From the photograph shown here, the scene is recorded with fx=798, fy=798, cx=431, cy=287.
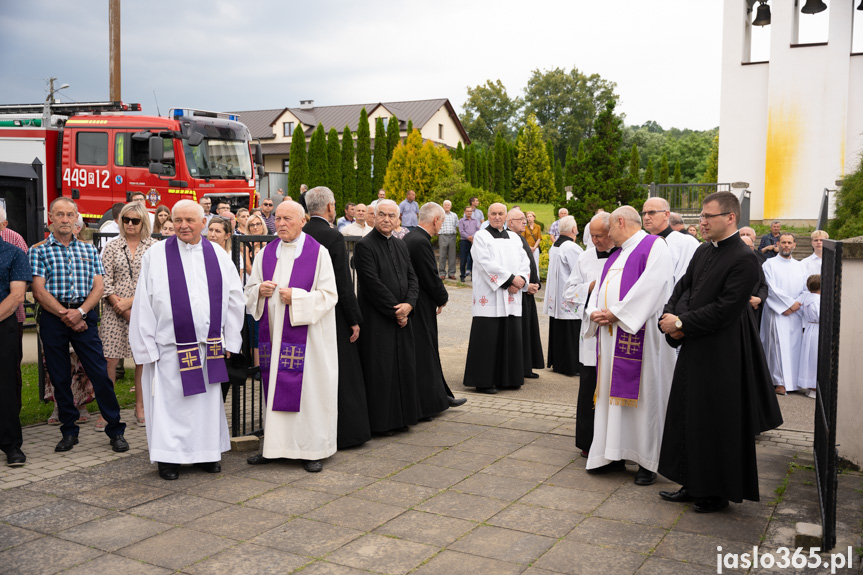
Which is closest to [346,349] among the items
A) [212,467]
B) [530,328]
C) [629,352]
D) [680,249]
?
[212,467]

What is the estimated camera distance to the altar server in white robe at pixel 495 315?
9.10 m

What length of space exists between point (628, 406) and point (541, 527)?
1481mm

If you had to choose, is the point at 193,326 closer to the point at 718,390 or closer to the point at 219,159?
the point at 718,390

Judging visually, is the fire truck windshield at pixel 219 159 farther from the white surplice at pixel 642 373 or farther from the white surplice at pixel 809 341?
the white surplice at pixel 642 373

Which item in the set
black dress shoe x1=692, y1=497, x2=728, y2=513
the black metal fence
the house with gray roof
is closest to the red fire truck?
black dress shoe x1=692, y1=497, x2=728, y2=513

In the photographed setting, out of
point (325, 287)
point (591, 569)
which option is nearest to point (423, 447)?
point (325, 287)

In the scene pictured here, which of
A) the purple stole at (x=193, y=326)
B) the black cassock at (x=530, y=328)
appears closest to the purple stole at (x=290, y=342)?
the purple stole at (x=193, y=326)

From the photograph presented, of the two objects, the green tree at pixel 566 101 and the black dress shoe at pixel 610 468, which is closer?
the black dress shoe at pixel 610 468

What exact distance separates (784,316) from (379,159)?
28.6m

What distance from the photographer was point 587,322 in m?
6.55

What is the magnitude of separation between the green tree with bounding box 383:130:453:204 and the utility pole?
37.8 ft

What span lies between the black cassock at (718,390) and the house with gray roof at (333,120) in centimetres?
4351

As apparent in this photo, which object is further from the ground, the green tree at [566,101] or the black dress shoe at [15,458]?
the green tree at [566,101]

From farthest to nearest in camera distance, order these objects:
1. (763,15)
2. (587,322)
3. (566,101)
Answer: (566,101) → (763,15) → (587,322)
